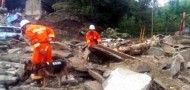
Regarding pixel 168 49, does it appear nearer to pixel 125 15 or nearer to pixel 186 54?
pixel 186 54

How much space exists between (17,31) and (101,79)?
10.6 m

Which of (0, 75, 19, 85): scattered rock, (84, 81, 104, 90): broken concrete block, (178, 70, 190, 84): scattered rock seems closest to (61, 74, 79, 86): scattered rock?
(84, 81, 104, 90): broken concrete block

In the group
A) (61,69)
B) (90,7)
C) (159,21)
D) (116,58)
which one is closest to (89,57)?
(116,58)

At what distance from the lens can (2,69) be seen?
10.2 m

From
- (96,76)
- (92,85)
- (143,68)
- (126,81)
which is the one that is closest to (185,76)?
(143,68)

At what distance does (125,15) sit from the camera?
101ft

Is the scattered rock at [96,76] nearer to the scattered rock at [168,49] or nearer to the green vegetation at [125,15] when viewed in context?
the scattered rock at [168,49]

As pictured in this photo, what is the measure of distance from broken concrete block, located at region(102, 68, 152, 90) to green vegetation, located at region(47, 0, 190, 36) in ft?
63.3

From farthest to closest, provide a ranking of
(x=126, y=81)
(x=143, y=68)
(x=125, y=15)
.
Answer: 1. (x=125, y=15)
2. (x=143, y=68)
3. (x=126, y=81)

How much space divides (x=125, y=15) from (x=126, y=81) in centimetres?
2285

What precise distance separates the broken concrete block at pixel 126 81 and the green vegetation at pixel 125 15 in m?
19.3

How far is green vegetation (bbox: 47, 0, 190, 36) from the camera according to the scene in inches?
1111

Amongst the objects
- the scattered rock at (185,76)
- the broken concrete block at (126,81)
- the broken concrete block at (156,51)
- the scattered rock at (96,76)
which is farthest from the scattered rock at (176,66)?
the broken concrete block at (156,51)

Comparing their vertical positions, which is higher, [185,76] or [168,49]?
[168,49]
